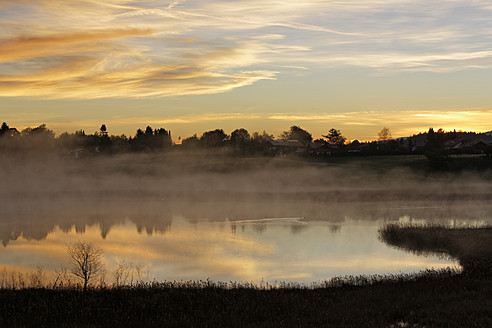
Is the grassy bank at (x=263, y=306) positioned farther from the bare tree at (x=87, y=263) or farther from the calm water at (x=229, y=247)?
the calm water at (x=229, y=247)

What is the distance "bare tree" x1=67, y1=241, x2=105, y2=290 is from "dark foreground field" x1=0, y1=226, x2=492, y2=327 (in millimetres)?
7194

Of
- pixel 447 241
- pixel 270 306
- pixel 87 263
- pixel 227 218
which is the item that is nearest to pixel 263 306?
pixel 270 306

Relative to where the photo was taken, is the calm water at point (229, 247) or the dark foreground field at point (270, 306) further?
the calm water at point (229, 247)

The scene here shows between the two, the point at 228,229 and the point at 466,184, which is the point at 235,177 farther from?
the point at 228,229

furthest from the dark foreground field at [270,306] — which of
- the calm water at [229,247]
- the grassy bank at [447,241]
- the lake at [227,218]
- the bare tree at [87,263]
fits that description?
the grassy bank at [447,241]

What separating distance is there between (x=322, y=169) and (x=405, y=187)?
2899cm

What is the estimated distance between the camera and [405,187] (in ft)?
406

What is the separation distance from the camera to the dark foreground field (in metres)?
19.3

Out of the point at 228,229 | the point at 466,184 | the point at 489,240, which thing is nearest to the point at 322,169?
the point at 466,184

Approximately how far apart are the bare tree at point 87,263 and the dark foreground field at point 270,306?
7194 millimetres

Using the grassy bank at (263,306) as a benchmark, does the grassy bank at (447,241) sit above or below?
below

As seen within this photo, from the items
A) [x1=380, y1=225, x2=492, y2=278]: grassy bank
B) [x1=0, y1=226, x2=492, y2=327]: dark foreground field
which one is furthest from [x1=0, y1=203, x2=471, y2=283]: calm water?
[x1=0, y1=226, x2=492, y2=327]: dark foreground field

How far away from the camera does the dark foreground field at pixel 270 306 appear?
63.5 ft

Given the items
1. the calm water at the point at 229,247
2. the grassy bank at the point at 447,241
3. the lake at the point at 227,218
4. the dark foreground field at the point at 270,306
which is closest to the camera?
the dark foreground field at the point at 270,306
